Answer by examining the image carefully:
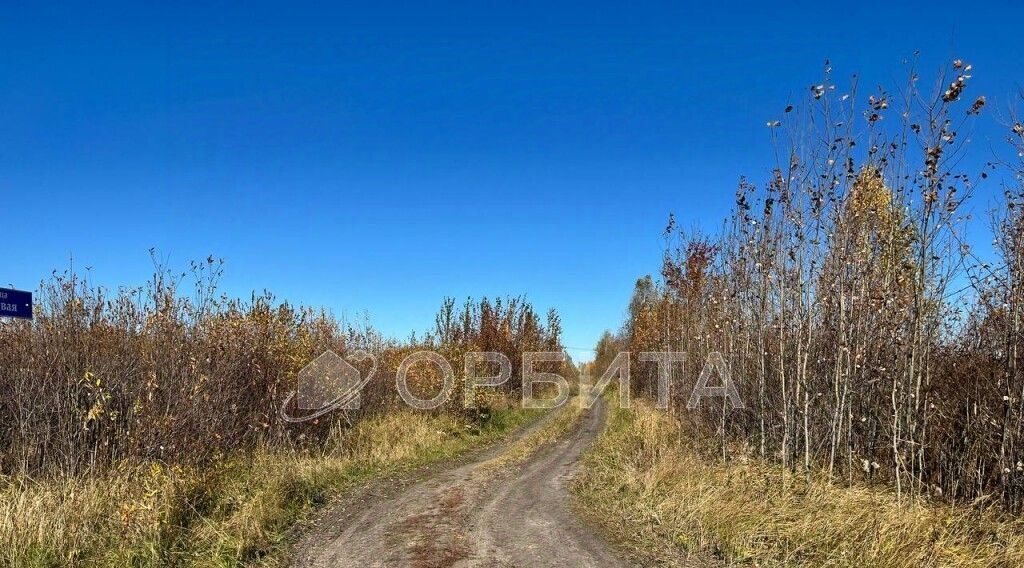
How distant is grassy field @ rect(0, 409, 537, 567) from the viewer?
6.02 m

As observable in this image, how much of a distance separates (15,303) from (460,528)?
582 cm

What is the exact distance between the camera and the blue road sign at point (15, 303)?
717 centimetres

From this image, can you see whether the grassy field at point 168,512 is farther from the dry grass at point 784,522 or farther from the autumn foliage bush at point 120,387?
the dry grass at point 784,522

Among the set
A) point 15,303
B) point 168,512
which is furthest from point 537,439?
point 15,303

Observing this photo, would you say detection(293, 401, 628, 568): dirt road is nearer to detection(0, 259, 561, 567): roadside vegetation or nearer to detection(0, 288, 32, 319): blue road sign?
detection(0, 259, 561, 567): roadside vegetation

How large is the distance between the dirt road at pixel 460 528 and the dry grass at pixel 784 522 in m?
0.59

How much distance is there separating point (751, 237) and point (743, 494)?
450cm

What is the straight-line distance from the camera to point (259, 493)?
7.99m

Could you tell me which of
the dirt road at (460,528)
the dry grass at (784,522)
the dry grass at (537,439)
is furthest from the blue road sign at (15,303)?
the dry grass at (784,522)

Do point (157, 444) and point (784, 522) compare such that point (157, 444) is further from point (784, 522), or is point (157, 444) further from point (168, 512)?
point (784, 522)

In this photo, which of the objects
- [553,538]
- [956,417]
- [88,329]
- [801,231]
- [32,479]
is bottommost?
[553,538]

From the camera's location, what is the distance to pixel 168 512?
6.90 meters

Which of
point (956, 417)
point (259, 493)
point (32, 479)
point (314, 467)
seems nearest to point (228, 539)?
point (259, 493)

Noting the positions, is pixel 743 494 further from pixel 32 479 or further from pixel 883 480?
pixel 32 479
